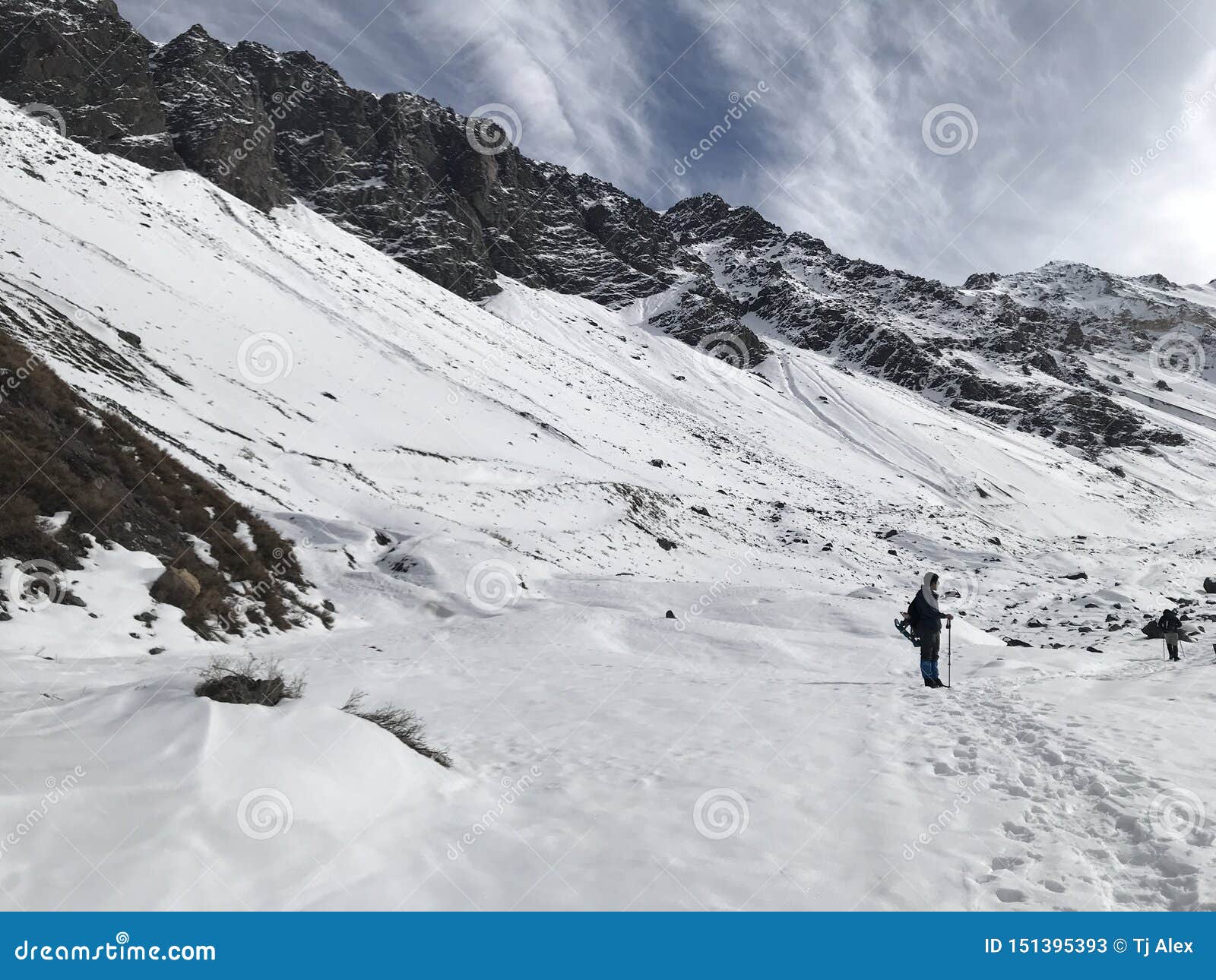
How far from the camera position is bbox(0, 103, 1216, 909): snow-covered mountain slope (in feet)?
11.4

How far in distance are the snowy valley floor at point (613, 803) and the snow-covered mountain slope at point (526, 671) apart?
0.08 feet

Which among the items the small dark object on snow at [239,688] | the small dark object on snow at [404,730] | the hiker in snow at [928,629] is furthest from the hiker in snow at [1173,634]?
the small dark object on snow at [239,688]

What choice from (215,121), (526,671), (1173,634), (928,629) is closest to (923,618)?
(928,629)

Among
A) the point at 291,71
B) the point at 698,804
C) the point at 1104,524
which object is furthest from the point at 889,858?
the point at 291,71

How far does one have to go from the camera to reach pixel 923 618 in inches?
376

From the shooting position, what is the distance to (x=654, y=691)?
9.08 m

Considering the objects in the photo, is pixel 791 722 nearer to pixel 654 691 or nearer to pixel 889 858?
pixel 654 691

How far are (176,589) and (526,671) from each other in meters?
5.54

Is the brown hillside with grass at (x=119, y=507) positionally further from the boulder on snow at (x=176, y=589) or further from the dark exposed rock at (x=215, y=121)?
the dark exposed rock at (x=215, y=121)

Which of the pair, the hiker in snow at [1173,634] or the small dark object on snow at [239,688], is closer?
the small dark object on snow at [239,688]

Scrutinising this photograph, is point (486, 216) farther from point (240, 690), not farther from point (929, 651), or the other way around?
point (240, 690)

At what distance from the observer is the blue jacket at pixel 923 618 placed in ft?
31.2

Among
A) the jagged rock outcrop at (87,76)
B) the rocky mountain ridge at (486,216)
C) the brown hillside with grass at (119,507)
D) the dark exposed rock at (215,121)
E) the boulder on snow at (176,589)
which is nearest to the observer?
the brown hillside with grass at (119,507)
